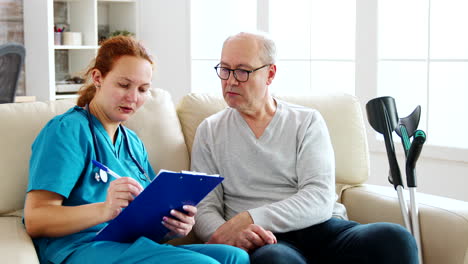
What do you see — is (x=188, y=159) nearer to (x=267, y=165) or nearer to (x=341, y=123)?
(x=267, y=165)

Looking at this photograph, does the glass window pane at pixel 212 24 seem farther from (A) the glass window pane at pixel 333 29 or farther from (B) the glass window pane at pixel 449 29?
(B) the glass window pane at pixel 449 29

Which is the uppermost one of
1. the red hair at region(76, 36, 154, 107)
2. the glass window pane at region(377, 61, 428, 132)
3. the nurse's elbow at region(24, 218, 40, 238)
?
the red hair at region(76, 36, 154, 107)

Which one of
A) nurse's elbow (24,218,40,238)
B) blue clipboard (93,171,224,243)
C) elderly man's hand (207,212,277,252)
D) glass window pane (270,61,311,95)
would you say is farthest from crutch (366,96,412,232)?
glass window pane (270,61,311,95)

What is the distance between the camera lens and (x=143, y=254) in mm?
1592

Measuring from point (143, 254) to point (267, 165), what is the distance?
2.15 feet

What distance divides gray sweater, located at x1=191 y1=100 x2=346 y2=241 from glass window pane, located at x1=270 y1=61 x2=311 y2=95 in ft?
5.95

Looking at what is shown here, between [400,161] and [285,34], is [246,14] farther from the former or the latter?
[400,161]

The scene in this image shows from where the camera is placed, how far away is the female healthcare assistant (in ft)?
5.33

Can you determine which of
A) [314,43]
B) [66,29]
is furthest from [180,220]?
[66,29]

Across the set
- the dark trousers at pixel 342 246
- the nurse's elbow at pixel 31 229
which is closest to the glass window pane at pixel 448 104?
the dark trousers at pixel 342 246

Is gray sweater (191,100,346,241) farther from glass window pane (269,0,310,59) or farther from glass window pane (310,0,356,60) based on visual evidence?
glass window pane (269,0,310,59)

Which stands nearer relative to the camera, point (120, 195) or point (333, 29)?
point (120, 195)

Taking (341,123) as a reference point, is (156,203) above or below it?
below

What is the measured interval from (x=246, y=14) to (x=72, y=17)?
158 centimetres
